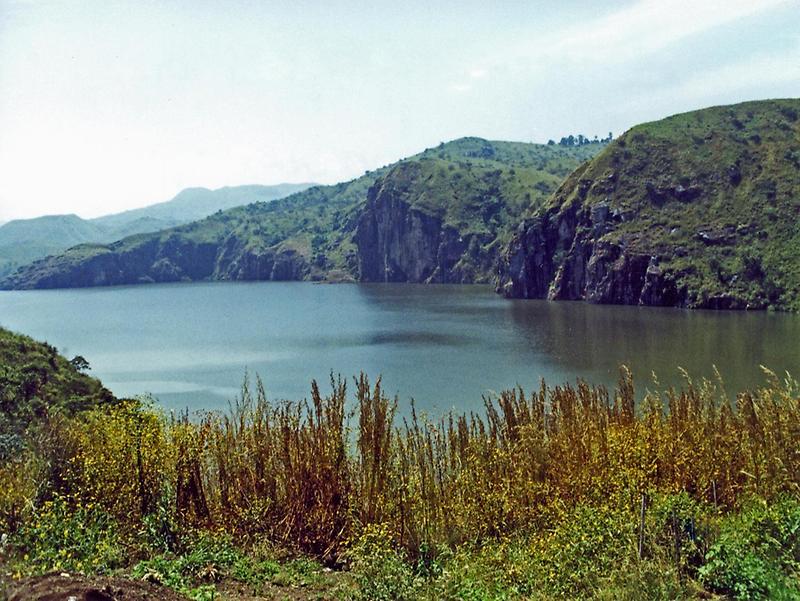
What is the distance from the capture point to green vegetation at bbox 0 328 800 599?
10.2 meters

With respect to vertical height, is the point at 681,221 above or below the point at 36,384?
above

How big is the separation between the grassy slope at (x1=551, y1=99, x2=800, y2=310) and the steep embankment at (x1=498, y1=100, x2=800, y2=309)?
0.17 metres

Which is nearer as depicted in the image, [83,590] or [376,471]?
[83,590]

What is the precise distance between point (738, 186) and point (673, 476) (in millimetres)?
111246

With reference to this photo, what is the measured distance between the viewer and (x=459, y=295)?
146m

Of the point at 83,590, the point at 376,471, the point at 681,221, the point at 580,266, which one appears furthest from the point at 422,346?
the point at 83,590

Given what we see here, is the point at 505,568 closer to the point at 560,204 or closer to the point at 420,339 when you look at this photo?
the point at 420,339

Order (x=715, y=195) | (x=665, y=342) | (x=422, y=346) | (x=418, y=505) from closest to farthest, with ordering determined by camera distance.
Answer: (x=418, y=505), (x=665, y=342), (x=422, y=346), (x=715, y=195)

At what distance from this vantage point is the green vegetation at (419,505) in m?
10.2

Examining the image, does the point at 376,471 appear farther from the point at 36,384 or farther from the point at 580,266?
the point at 580,266

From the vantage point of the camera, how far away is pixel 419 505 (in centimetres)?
1272

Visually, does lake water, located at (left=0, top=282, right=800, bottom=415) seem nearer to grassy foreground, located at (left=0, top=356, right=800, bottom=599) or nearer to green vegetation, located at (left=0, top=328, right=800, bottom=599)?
grassy foreground, located at (left=0, top=356, right=800, bottom=599)

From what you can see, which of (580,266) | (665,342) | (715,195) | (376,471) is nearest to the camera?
(376,471)

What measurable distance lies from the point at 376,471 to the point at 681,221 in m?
109
